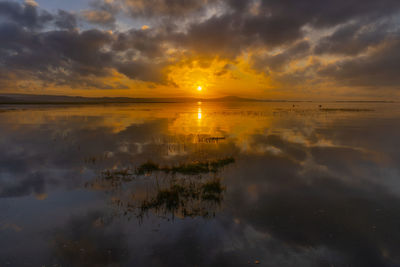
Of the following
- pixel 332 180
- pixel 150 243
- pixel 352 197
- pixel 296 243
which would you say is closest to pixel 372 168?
pixel 332 180

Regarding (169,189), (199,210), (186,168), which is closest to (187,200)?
(199,210)

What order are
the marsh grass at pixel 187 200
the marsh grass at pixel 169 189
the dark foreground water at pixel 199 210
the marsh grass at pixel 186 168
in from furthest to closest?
the marsh grass at pixel 186 168 → the marsh grass at pixel 169 189 → the marsh grass at pixel 187 200 → the dark foreground water at pixel 199 210

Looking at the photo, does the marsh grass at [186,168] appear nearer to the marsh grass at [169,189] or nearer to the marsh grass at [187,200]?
the marsh grass at [169,189]

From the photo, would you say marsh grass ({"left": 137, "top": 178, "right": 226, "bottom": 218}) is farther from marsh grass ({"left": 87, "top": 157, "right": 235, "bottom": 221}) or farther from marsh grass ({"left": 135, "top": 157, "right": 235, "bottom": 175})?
marsh grass ({"left": 135, "top": 157, "right": 235, "bottom": 175})

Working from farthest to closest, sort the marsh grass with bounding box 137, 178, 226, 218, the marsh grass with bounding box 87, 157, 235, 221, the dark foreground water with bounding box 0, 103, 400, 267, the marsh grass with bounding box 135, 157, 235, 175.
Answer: the marsh grass with bounding box 135, 157, 235, 175 < the marsh grass with bounding box 87, 157, 235, 221 < the marsh grass with bounding box 137, 178, 226, 218 < the dark foreground water with bounding box 0, 103, 400, 267

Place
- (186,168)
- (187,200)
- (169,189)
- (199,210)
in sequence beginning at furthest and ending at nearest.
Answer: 1. (186,168)
2. (169,189)
3. (187,200)
4. (199,210)

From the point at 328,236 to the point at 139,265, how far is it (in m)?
6.27

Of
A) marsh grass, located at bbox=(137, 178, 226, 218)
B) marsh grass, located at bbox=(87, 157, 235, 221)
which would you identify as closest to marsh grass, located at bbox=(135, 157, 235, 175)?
marsh grass, located at bbox=(87, 157, 235, 221)

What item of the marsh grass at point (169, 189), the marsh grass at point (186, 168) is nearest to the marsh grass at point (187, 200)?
the marsh grass at point (169, 189)

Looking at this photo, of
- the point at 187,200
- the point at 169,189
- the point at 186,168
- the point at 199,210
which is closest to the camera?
the point at 199,210

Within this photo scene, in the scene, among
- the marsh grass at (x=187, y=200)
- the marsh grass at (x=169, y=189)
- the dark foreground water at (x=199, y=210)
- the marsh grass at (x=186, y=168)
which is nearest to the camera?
the dark foreground water at (x=199, y=210)

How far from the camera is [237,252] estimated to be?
7180 millimetres

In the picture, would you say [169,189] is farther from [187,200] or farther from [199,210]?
[199,210]

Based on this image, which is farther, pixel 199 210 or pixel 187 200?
pixel 187 200
